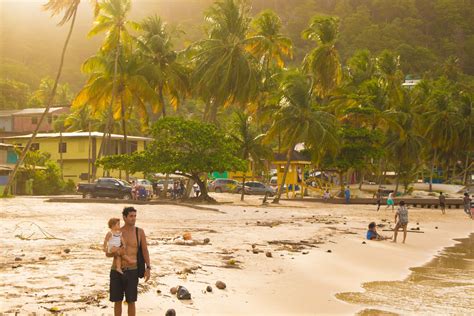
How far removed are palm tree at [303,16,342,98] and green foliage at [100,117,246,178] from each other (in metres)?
19.8

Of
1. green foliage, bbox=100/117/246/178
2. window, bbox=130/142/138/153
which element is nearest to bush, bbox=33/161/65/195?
green foliage, bbox=100/117/246/178

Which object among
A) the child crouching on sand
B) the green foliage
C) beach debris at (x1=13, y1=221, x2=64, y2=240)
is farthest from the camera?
the green foliage

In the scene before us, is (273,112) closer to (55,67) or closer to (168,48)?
(168,48)

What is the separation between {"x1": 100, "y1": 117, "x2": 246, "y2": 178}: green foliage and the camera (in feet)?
120

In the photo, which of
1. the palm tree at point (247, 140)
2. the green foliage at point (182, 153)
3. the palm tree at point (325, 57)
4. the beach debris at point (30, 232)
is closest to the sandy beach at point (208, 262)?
the beach debris at point (30, 232)

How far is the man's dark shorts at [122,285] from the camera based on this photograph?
7.89m

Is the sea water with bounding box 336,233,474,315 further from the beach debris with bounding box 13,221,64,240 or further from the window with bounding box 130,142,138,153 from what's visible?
the window with bounding box 130,142,138,153

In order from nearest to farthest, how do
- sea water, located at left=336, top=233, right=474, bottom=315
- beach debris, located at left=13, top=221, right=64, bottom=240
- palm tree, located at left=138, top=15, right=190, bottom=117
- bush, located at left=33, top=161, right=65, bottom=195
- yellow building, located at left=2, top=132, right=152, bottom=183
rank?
sea water, located at left=336, top=233, right=474, bottom=315 < beach debris, located at left=13, top=221, right=64, bottom=240 < palm tree, located at left=138, top=15, right=190, bottom=117 < bush, located at left=33, top=161, right=65, bottom=195 < yellow building, located at left=2, top=132, right=152, bottom=183

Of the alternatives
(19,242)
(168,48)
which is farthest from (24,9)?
(19,242)

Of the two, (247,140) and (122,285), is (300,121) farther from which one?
(122,285)

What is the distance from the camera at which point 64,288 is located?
9797mm

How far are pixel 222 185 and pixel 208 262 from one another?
4241 centimetres

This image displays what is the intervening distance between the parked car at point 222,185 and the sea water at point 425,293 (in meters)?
38.1

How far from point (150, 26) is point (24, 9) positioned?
431ft
